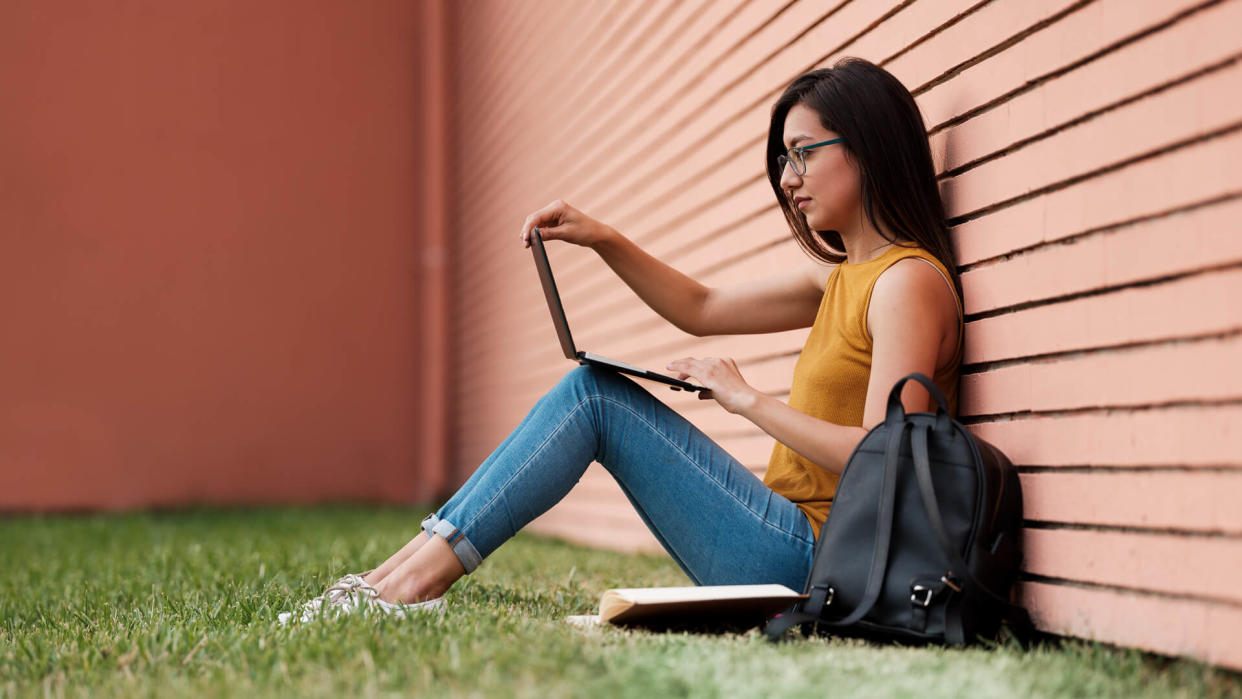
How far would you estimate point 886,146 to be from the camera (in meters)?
2.50

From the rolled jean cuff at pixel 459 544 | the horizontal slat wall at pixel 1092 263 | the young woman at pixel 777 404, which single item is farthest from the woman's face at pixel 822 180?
the rolled jean cuff at pixel 459 544

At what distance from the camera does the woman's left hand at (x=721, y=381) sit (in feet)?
7.84

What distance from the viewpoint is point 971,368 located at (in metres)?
2.51

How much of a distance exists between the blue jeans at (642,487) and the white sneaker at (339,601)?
19 centimetres

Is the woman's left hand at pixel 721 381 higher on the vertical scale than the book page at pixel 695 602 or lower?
higher

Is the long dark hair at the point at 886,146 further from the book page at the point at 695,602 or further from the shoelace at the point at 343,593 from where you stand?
the shoelace at the point at 343,593

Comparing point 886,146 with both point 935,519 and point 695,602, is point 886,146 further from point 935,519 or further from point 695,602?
point 695,602

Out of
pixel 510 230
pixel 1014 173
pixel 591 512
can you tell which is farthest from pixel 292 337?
pixel 1014 173

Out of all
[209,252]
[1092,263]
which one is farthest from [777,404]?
[209,252]

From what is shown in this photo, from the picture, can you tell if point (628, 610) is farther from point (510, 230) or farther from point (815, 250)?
point (510, 230)

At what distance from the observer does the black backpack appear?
6.70ft

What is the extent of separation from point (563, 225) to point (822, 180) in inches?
26.6

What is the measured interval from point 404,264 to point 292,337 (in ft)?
3.80

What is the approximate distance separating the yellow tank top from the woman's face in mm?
120
